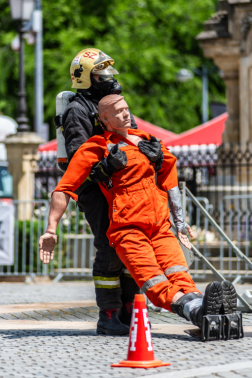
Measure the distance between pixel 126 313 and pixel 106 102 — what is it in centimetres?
148

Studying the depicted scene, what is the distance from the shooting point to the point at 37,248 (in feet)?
37.8

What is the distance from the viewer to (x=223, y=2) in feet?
42.1

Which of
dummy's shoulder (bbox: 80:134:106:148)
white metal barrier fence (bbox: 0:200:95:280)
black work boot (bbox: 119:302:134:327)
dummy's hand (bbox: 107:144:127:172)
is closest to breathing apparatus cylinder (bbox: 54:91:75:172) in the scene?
dummy's shoulder (bbox: 80:134:106:148)

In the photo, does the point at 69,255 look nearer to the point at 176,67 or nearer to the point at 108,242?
the point at 108,242

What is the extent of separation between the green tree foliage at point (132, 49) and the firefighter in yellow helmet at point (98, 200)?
20.0 m

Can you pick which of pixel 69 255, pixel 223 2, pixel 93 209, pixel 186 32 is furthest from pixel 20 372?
pixel 186 32

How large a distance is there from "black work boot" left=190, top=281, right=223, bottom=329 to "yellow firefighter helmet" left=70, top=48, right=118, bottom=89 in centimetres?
179

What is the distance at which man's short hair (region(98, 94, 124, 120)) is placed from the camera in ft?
16.2

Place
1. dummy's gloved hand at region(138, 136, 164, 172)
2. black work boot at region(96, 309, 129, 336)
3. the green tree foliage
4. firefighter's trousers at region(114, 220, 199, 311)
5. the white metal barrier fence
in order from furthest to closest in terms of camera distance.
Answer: the green tree foliage, the white metal barrier fence, black work boot at region(96, 309, 129, 336), dummy's gloved hand at region(138, 136, 164, 172), firefighter's trousers at region(114, 220, 199, 311)

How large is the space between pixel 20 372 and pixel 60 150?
1868 millimetres

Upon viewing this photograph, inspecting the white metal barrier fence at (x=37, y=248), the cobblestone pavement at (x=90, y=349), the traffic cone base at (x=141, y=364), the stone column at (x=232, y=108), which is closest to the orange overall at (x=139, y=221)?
the cobblestone pavement at (x=90, y=349)

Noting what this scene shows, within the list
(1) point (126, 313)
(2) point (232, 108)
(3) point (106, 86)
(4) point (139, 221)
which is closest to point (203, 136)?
(2) point (232, 108)

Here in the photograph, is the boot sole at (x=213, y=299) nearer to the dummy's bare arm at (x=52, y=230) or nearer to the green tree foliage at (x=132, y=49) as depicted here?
the dummy's bare arm at (x=52, y=230)

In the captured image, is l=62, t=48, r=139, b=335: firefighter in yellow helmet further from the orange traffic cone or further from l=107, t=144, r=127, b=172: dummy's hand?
the orange traffic cone
